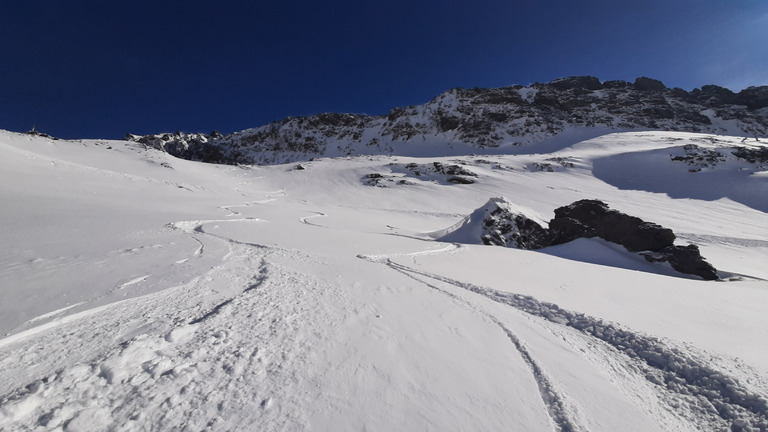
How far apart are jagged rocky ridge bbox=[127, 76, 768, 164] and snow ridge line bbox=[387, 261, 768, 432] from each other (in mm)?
54322

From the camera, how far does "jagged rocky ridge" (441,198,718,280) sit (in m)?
9.11

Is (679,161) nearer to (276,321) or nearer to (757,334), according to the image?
(757,334)

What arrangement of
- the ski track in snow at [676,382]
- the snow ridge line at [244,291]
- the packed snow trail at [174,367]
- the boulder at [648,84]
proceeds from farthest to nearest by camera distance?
the boulder at [648,84] → the snow ridge line at [244,291] → the ski track in snow at [676,382] → the packed snow trail at [174,367]

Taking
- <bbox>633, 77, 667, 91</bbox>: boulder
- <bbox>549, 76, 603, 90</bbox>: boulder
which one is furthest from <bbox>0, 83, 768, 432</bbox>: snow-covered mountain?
<bbox>633, 77, 667, 91</bbox>: boulder

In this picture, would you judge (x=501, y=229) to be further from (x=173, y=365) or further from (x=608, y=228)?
(x=173, y=365)

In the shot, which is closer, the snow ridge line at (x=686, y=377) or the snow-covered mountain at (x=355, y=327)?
the snow-covered mountain at (x=355, y=327)

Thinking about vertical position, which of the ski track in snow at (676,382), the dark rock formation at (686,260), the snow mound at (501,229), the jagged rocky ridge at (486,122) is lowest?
the dark rock formation at (686,260)

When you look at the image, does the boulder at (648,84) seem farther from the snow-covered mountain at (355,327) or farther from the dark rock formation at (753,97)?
the snow-covered mountain at (355,327)

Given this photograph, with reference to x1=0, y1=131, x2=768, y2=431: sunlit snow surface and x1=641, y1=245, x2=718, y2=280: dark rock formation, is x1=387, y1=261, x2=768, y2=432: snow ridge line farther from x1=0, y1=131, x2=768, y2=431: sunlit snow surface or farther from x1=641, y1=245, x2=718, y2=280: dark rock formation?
x1=641, y1=245, x2=718, y2=280: dark rock formation

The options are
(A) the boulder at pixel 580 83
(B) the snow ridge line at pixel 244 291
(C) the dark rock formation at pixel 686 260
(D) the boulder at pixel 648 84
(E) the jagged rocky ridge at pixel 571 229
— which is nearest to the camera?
(B) the snow ridge line at pixel 244 291

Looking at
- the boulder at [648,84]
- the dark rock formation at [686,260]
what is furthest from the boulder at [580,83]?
the dark rock formation at [686,260]

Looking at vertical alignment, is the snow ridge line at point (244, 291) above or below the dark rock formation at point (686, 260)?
above

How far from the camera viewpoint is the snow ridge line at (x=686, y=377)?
2.23 meters

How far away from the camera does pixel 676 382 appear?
2.62m
